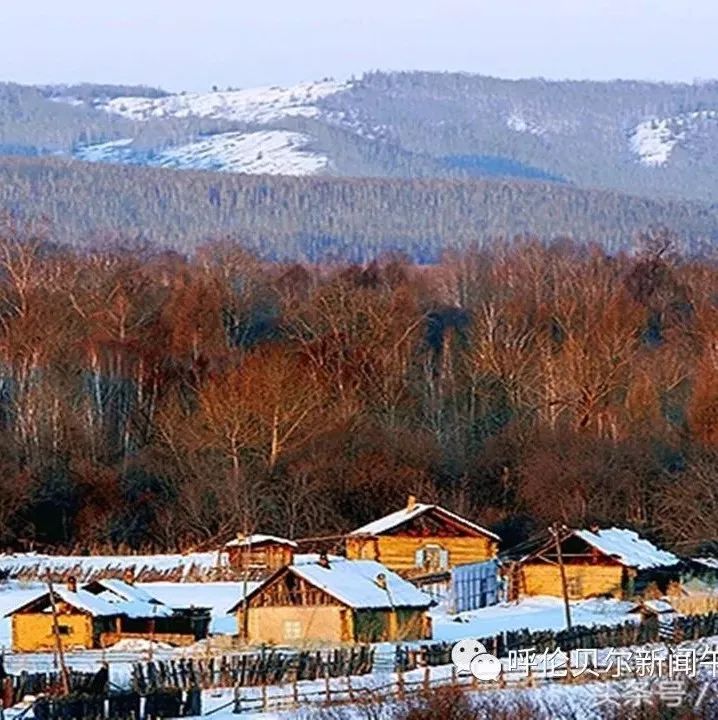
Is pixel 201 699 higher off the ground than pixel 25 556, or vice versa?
pixel 201 699

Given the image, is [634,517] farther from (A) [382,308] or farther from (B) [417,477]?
(A) [382,308]

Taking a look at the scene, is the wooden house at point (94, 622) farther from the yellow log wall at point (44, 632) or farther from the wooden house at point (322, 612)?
the wooden house at point (322, 612)

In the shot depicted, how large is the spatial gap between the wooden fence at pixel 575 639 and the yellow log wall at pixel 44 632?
6592 millimetres

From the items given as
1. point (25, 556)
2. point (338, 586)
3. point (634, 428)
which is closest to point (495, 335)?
point (634, 428)

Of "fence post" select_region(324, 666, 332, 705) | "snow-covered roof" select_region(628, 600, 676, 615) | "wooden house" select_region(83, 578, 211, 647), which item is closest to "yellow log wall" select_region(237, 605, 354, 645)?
"wooden house" select_region(83, 578, 211, 647)

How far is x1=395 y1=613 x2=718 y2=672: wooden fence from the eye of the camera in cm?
3653

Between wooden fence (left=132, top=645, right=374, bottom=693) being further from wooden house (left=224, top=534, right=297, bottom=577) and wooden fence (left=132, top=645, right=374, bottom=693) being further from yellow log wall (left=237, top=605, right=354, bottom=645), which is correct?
wooden house (left=224, top=534, right=297, bottom=577)

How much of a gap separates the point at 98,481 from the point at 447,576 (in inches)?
540

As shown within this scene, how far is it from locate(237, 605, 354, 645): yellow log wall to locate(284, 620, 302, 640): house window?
0.17ft

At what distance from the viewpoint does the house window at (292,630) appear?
41.5 m

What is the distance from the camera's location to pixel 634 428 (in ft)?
208

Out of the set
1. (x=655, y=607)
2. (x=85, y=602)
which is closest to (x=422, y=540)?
(x=655, y=607)

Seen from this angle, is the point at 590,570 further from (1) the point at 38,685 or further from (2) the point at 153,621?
(1) the point at 38,685

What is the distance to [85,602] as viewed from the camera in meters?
41.2
